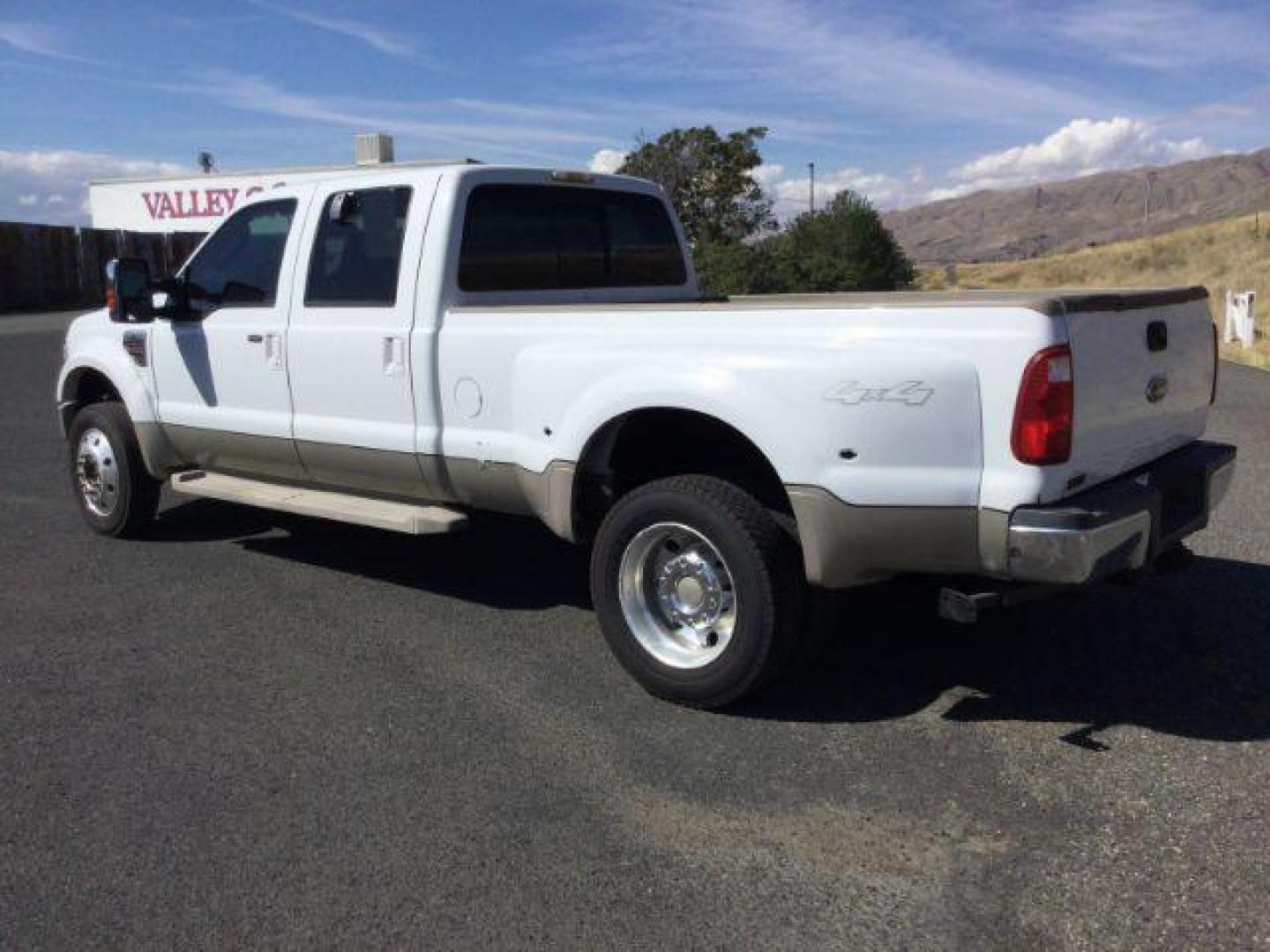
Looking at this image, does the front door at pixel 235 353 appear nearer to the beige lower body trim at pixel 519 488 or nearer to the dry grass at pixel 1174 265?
the beige lower body trim at pixel 519 488

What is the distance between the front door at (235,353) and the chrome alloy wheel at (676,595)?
7.33 ft

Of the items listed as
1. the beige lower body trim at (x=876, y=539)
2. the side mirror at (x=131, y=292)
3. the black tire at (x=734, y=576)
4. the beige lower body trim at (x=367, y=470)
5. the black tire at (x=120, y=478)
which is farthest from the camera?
the black tire at (x=120, y=478)

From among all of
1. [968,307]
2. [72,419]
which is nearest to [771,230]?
[72,419]

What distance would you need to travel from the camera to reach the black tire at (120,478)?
271 inches

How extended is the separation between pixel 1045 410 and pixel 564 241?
9.83 feet

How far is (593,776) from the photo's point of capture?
3895 millimetres

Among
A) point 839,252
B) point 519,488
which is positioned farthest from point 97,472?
point 839,252

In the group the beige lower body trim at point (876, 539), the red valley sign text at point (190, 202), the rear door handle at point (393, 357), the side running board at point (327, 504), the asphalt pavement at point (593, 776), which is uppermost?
the red valley sign text at point (190, 202)

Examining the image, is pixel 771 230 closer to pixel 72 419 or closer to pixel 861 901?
pixel 72 419

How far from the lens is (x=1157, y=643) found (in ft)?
16.3

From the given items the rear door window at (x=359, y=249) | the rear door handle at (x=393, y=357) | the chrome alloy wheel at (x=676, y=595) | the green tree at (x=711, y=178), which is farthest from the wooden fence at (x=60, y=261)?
the chrome alloy wheel at (x=676, y=595)

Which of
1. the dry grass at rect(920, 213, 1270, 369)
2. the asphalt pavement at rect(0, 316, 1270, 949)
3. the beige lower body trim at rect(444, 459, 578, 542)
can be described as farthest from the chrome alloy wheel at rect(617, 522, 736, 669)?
the dry grass at rect(920, 213, 1270, 369)

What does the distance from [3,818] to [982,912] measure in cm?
291

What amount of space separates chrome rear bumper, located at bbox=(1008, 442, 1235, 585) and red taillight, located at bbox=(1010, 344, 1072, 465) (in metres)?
Result: 0.18
